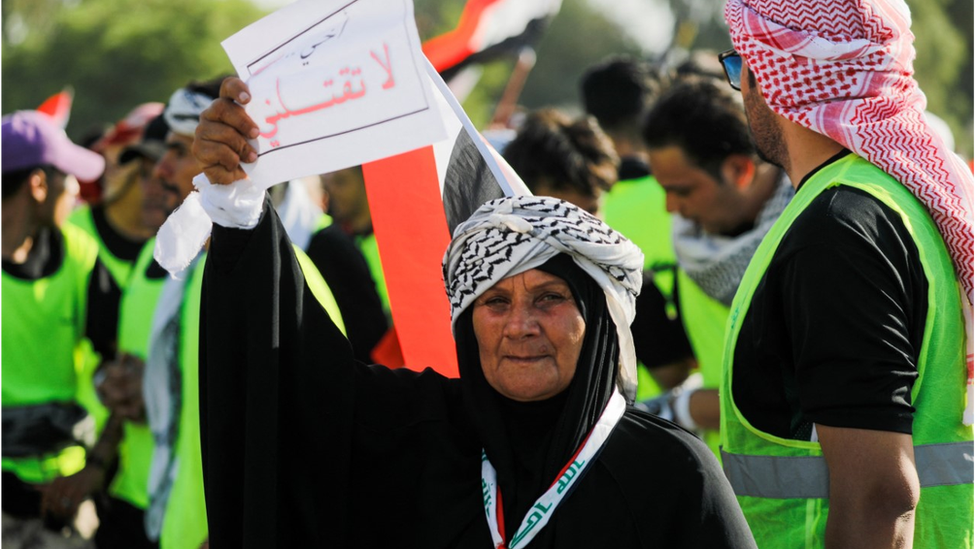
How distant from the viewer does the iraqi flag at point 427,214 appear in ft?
10.3

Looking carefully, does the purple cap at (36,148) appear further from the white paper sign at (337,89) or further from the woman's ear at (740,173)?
the white paper sign at (337,89)

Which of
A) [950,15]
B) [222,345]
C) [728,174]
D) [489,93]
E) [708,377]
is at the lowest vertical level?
[489,93]

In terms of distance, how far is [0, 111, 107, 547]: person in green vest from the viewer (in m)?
5.34

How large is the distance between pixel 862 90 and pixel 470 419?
1143mm

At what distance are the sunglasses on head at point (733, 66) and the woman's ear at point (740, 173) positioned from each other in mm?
1288

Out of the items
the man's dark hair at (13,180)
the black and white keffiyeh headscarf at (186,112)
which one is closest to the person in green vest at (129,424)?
the black and white keffiyeh headscarf at (186,112)

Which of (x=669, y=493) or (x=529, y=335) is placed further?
(x=529, y=335)

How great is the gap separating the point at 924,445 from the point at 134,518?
131 inches

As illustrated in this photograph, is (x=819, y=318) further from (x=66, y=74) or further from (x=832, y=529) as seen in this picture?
(x=66, y=74)

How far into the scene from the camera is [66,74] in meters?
33.4

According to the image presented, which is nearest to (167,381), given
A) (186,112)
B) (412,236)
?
(186,112)

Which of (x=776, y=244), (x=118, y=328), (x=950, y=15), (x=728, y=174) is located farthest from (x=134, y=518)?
(x=950, y=15)

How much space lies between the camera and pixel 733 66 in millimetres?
3131

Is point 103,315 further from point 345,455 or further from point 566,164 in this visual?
point 345,455
